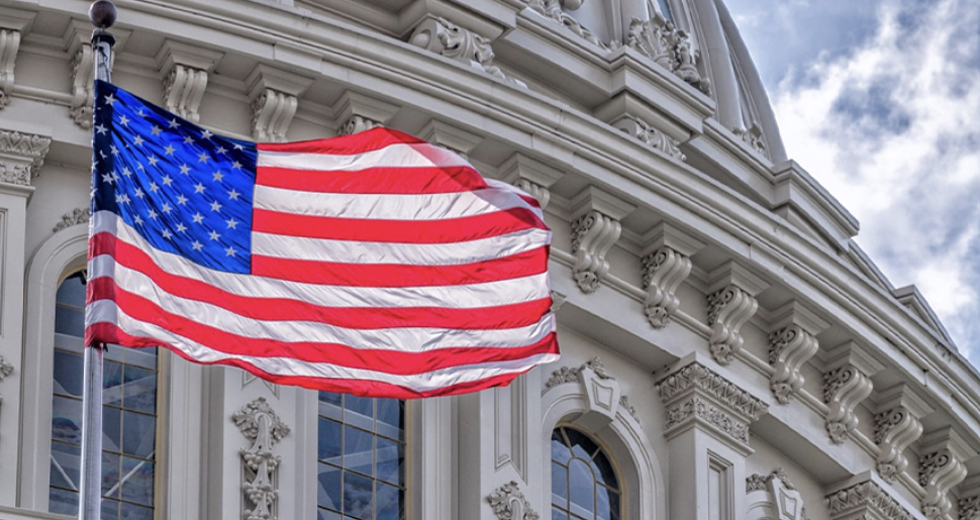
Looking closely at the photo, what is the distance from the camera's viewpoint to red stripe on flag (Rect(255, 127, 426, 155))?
2706 cm

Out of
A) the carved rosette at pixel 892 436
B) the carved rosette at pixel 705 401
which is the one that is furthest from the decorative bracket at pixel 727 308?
the carved rosette at pixel 892 436

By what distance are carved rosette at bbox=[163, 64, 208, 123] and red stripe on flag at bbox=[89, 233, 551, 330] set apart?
615 centimetres

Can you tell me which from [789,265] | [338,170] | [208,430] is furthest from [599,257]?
[338,170]

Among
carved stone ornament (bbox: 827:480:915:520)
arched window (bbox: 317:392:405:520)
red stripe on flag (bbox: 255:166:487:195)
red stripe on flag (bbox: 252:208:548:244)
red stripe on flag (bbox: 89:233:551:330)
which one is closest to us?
red stripe on flag (bbox: 89:233:551:330)

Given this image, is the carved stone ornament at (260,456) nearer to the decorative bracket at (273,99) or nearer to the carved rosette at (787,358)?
the decorative bracket at (273,99)

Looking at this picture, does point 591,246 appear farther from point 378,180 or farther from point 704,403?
point 378,180

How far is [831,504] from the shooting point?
38.3 m

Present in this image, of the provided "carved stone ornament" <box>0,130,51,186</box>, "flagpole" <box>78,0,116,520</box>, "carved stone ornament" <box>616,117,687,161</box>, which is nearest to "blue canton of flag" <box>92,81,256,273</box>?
"flagpole" <box>78,0,116,520</box>

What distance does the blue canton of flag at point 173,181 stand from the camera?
25734 millimetres

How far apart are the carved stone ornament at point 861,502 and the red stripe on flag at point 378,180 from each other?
1149cm

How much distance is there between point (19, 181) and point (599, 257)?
688 cm

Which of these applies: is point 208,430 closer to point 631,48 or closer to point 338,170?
point 338,170

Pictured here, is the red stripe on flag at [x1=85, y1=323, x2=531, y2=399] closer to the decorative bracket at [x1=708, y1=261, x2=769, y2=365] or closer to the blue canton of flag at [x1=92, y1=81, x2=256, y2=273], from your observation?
the blue canton of flag at [x1=92, y1=81, x2=256, y2=273]

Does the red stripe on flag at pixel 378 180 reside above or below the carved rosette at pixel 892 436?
below
